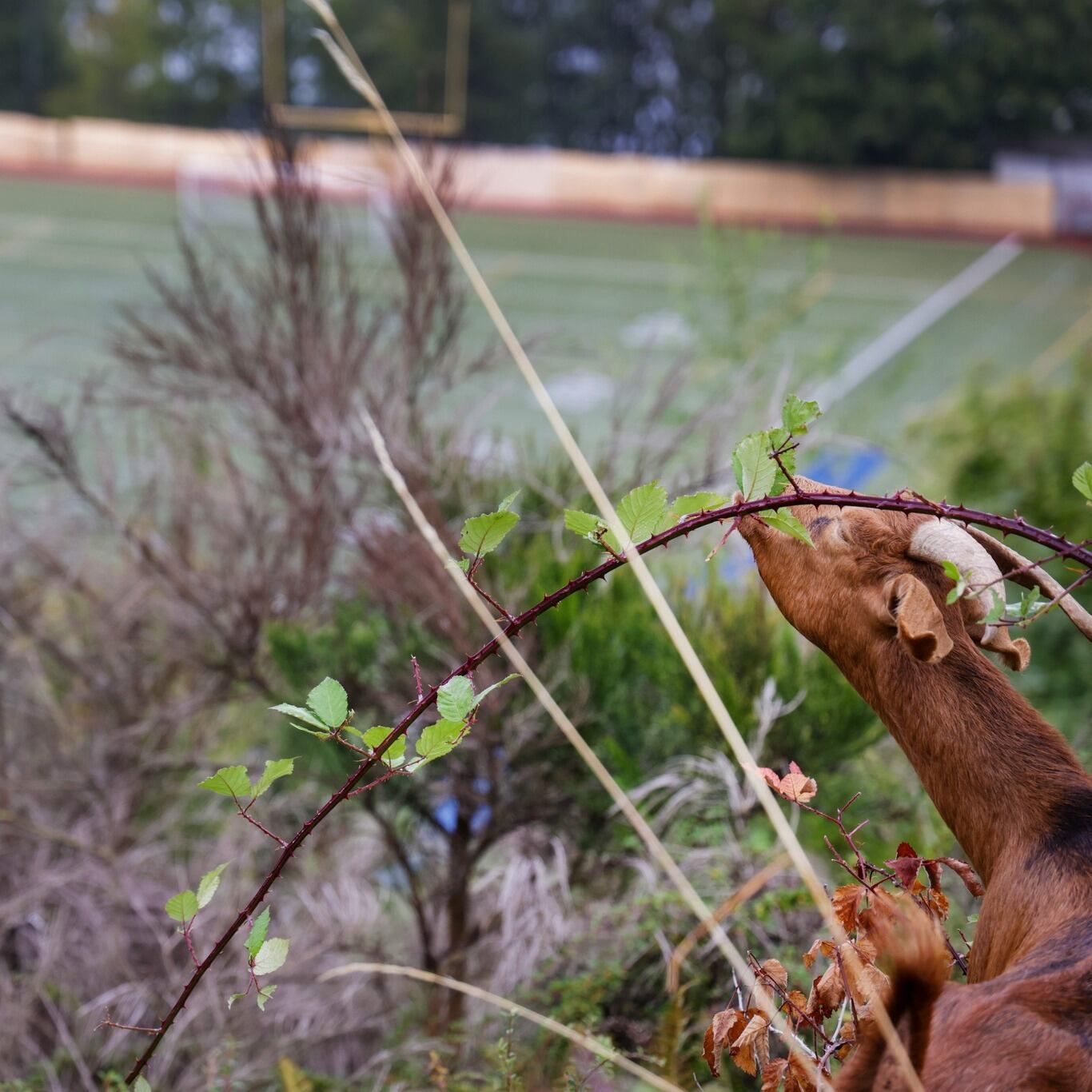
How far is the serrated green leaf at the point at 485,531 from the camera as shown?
136cm

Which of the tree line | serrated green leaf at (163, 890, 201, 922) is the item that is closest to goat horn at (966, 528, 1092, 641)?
serrated green leaf at (163, 890, 201, 922)

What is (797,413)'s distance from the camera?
4.51 ft

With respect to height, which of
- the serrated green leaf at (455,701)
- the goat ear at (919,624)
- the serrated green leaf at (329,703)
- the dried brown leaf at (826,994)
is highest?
the goat ear at (919,624)

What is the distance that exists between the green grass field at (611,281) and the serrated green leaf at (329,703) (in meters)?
14.0

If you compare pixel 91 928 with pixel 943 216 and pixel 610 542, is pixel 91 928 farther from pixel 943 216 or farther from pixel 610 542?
pixel 943 216

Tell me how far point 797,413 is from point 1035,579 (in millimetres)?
477

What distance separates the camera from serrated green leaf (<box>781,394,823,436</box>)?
1364mm

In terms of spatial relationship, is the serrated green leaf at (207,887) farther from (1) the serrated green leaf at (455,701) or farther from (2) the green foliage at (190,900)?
(1) the serrated green leaf at (455,701)

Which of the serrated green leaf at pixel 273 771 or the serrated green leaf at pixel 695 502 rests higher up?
the serrated green leaf at pixel 695 502

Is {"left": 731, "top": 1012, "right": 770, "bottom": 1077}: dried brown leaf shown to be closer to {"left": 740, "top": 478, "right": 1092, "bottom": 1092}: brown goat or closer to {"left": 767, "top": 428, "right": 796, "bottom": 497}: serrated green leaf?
{"left": 740, "top": 478, "right": 1092, "bottom": 1092}: brown goat

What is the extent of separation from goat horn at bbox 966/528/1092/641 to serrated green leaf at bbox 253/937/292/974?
0.95 meters

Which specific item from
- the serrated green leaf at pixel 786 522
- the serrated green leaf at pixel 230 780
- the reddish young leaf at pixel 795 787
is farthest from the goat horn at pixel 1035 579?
the serrated green leaf at pixel 230 780

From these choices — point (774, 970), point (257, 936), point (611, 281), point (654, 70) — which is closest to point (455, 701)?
point (257, 936)

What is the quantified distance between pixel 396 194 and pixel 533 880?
2281mm
